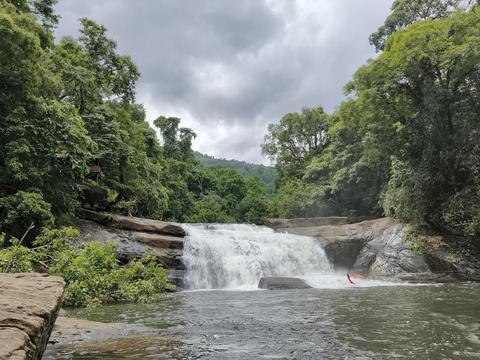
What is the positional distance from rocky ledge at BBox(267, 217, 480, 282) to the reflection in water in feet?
20.8

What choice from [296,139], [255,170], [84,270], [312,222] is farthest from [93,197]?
[255,170]

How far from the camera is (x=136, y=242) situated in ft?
58.3

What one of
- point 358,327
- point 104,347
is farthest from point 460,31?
point 104,347

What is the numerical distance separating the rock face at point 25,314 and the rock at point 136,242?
12876 millimetres

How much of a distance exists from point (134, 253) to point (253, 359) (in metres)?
12.6

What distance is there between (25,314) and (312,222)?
2482 centimetres

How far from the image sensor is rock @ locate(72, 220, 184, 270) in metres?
16.9

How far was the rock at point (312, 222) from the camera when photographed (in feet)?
86.7

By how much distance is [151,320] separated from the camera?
28.2ft

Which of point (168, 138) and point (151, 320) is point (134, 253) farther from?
point (168, 138)

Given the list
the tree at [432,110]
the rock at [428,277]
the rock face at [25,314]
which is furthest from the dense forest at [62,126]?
the rock at [428,277]

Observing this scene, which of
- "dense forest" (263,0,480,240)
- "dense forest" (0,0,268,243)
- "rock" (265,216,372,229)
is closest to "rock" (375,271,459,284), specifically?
"dense forest" (263,0,480,240)

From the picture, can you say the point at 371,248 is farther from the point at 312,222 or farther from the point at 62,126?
the point at 62,126

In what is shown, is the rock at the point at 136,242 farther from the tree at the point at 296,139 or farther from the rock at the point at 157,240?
the tree at the point at 296,139
